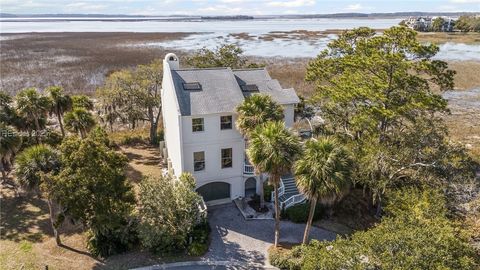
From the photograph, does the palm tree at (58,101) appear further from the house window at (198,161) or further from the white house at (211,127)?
the house window at (198,161)

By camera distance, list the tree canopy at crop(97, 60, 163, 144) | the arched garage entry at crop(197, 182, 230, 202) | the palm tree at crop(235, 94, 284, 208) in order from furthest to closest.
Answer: the tree canopy at crop(97, 60, 163, 144)
the arched garage entry at crop(197, 182, 230, 202)
the palm tree at crop(235, 94, 284, 208)

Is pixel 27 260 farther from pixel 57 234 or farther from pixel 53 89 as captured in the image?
pixel 53 89

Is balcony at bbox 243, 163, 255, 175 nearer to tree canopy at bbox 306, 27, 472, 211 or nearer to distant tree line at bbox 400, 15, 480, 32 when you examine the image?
tree canopy at bbox 306, 27, 472, 211

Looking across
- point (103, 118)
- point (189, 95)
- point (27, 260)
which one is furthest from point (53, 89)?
point (27, 260)

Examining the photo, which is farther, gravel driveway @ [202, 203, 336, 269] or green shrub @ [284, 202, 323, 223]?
green shrub @ [284, 202, 323, 223]

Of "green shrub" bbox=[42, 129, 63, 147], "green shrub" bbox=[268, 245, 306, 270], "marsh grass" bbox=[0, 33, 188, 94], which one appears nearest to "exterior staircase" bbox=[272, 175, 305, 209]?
"green shrub" bbox=[268, 245, 306, 270]

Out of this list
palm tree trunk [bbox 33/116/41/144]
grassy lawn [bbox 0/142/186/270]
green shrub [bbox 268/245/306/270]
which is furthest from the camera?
palm tree trunk [bbox 33/116/41/144]

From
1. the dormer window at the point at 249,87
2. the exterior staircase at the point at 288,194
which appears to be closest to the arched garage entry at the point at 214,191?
the exterior staircase at the point at 288,194
